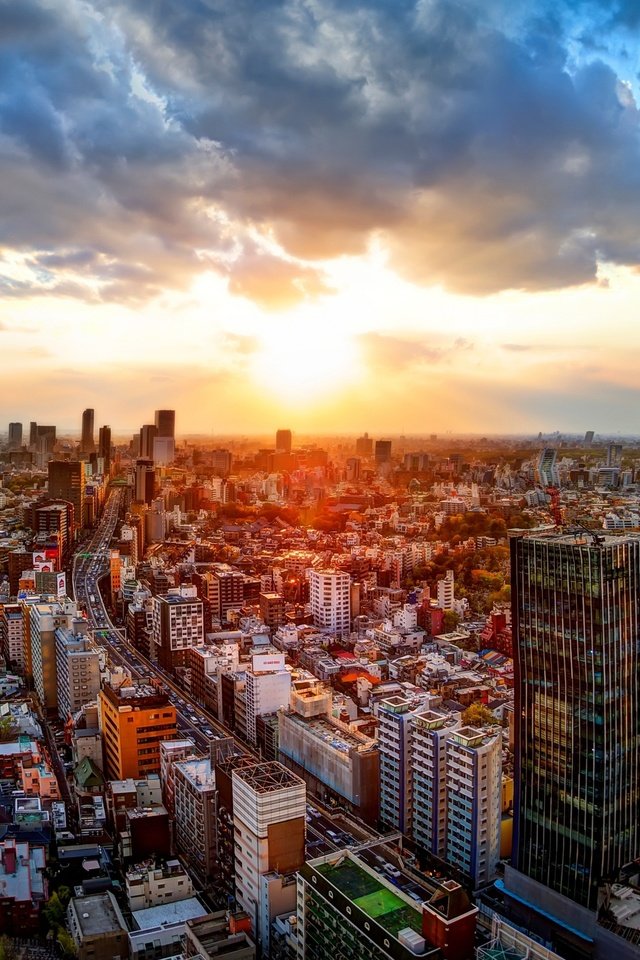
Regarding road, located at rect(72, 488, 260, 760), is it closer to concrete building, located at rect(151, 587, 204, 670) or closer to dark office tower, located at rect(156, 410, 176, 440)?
concrete building, located at rect(151, 587, 204, 670)

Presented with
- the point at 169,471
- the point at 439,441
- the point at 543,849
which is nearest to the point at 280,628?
the point at 543,849

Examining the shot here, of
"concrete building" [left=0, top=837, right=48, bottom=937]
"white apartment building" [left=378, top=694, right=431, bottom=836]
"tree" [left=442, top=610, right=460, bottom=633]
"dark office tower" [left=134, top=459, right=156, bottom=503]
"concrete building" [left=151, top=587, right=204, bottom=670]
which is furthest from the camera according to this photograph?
"dark office tower" [left=134, top=459, right=156, bottom=503]

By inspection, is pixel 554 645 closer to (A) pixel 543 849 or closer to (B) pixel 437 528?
(A) pixel 543 849

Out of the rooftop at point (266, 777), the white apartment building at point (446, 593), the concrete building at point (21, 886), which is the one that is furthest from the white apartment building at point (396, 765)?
the white apartment building at point (446, 593)

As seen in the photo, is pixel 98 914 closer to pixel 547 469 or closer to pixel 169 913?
pixel 169 913

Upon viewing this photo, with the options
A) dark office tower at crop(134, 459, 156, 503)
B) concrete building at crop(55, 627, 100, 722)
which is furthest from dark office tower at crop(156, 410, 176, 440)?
concrete building at crop(55, 627, 100, 722)

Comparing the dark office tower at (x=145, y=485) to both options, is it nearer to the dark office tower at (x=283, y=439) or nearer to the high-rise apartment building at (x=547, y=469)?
the high-rise apartment building at (x=547, y=469)

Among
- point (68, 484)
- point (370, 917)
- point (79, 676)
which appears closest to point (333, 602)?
point (79, 676)
